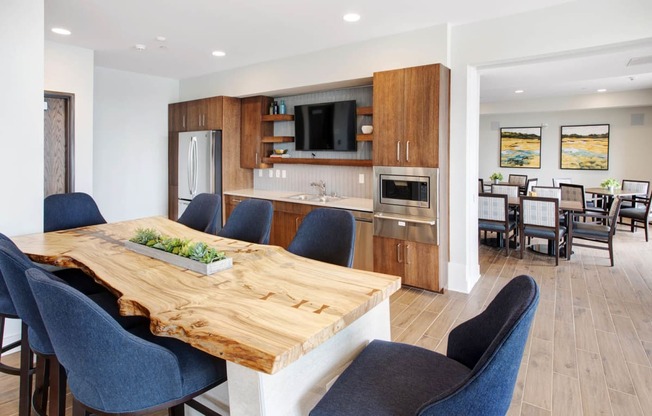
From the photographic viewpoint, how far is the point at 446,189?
4.08 meters

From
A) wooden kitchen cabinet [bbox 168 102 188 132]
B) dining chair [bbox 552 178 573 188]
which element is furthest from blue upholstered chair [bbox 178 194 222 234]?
dining chair [bbox 552 178 573 188]

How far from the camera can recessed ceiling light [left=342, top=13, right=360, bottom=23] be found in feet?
12.2

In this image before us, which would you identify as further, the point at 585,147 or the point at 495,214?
the point at 585,147

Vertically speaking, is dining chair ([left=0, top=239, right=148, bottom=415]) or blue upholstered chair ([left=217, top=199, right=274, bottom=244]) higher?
blue upholstered chair ([left=217, top=199, right=274, bottom=244])

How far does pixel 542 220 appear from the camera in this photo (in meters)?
5.16

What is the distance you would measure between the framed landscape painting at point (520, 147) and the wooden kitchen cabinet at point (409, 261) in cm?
721

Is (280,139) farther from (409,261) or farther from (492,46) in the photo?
(492,46)

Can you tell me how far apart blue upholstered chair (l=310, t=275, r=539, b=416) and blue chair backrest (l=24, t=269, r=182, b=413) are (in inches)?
20.8

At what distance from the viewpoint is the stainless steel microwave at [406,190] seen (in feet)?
12.9

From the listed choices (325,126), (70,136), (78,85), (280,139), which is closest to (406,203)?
(325,126)

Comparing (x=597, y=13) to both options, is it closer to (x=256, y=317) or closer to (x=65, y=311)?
(x=256, y=317)

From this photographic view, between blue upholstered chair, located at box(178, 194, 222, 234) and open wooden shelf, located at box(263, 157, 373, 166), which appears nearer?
blue upholstered chair, located at box(178, 194, 222, 234)

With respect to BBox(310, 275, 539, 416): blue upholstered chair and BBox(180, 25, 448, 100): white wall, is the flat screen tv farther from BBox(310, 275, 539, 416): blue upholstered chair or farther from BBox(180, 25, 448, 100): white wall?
BBox(310, 275, 539, 416): blue upholstered chair

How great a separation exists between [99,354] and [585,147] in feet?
34.2
